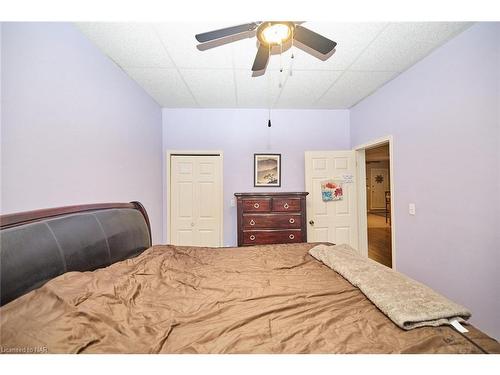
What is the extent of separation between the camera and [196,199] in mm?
3209

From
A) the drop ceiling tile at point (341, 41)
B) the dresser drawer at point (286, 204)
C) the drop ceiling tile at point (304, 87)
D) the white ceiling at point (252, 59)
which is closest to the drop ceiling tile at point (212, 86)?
the white ceiling at point (252, 59)

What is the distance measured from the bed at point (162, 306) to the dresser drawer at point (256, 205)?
1321 millimetres

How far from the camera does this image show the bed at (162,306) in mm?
688


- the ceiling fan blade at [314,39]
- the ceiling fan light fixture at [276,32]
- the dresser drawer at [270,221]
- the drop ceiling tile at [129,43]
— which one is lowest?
the dresser drawer at [270,221]

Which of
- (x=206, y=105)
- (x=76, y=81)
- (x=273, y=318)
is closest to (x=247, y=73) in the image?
(x=206, y=105)

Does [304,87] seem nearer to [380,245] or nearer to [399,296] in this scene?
[399,296]

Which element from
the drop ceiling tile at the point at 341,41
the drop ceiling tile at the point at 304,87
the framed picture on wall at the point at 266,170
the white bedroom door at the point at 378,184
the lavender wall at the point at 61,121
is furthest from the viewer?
the white bedroom door at the point at 378,184

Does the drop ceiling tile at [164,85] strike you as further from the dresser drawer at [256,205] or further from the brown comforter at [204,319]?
the brown comforter at [204,319]

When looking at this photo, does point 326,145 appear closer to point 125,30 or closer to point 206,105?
point 206,105

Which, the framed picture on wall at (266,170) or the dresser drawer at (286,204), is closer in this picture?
the dresser drawer at (286,204)

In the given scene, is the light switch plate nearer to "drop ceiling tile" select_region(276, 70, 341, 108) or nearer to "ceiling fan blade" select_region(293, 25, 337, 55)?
"drop ceiling tile" select_region(276, 70, 341, 108)

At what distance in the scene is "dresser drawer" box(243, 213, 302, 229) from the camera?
2666 millimetres

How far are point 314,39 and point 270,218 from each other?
2061 millimetres

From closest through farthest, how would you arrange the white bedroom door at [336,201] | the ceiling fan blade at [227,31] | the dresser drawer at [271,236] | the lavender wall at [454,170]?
the ceiling fan blade at [227,31], the lavender wall at [454,170], the dresser drawer at [271,236], the white bedroom door at [336,201]
